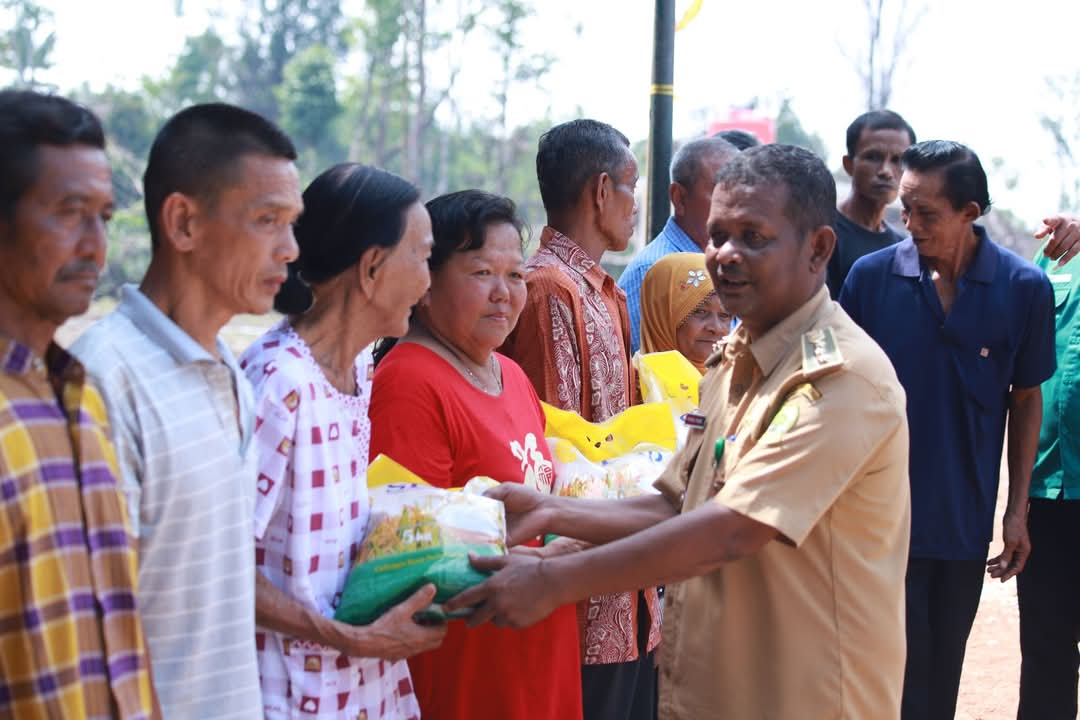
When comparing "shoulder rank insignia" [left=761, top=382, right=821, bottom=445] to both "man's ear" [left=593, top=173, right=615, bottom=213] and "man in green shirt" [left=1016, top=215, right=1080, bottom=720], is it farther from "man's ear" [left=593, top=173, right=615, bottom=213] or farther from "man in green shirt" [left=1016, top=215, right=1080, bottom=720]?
"man in green shirt" [left=1016, top=215, right=1080, bottom=720]

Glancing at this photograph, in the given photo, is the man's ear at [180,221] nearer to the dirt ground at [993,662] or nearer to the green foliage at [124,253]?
the dirt ground at [993,662]

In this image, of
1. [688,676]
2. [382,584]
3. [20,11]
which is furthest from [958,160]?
[20,11]

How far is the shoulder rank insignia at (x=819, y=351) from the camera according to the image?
2.43m

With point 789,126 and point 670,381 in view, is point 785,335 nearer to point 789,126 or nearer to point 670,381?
point 670,381

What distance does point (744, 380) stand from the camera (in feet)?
9.11

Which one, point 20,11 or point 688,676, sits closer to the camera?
point 688,676

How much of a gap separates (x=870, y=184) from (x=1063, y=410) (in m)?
1.45

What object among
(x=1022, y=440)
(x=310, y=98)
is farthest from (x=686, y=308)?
(x=310, y=98)

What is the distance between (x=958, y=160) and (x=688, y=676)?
2.47 metres

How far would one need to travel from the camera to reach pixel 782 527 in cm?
239

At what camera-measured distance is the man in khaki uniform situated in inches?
95.7

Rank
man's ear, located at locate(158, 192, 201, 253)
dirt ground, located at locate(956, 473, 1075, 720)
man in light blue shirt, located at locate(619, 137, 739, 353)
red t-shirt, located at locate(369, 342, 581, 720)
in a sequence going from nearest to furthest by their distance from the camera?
man's ear, located at locate(158, 192, 201, 253)
red t-shirt, located at locate(369, 342, 581, 720)
man in light blue shirt, located at locate(619, 137, 739, 353)
dirt ground, located at locate(956, 473, 1075, 720)

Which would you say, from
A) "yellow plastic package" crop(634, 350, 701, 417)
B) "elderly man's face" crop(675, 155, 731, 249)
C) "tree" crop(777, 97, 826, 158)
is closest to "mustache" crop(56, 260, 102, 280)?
"yellow plastic package" crop(634, 350, 701, 417)

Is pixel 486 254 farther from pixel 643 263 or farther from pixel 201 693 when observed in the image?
pixel 643 263
